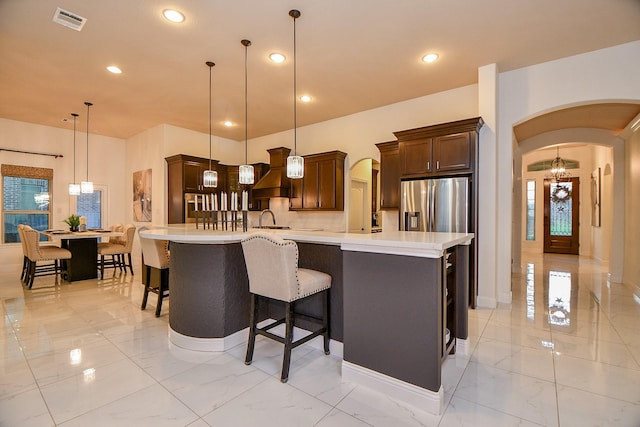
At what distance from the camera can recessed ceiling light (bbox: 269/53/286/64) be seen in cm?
349

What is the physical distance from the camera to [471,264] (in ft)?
11.9

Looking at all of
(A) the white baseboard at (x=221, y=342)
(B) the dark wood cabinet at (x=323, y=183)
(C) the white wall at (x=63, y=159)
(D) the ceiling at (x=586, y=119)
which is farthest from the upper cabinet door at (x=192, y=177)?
(D) the ceiling at (x=586, y=119)

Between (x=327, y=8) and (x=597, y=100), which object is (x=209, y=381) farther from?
(x=597, y=100)

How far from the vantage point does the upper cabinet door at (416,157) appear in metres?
3.99

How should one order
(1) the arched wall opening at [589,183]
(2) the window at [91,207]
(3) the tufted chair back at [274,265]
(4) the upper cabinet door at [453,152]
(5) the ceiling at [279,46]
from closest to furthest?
(3) the tufted chair back at [274,265]
(5) the ceiling at [279,46]
(4) the upper cabinet door at [453,152]
(1) the arched wall opening at [589,183]
(2) the window at [91,207]

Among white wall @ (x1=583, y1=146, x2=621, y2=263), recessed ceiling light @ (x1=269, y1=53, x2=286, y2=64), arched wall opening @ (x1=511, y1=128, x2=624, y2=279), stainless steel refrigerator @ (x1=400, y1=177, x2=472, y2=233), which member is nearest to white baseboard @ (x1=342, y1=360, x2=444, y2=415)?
stainless steel refrigerator @ (x1=400, y1=177, x2=472, y2=233)

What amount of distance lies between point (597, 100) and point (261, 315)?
448cm

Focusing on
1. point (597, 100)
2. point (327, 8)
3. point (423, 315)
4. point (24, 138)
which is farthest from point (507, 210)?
point (24, 138)

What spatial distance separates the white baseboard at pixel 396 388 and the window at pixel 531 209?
31.7ft

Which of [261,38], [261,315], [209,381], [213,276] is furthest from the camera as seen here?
[261,38]

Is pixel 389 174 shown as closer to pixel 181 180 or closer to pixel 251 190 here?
pixel 251 190

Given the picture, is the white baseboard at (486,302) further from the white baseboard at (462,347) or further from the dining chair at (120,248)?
the dining chair at (120,248)

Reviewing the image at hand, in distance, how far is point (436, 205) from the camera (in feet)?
12.7

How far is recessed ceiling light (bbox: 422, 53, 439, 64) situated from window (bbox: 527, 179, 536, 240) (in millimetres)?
7824
